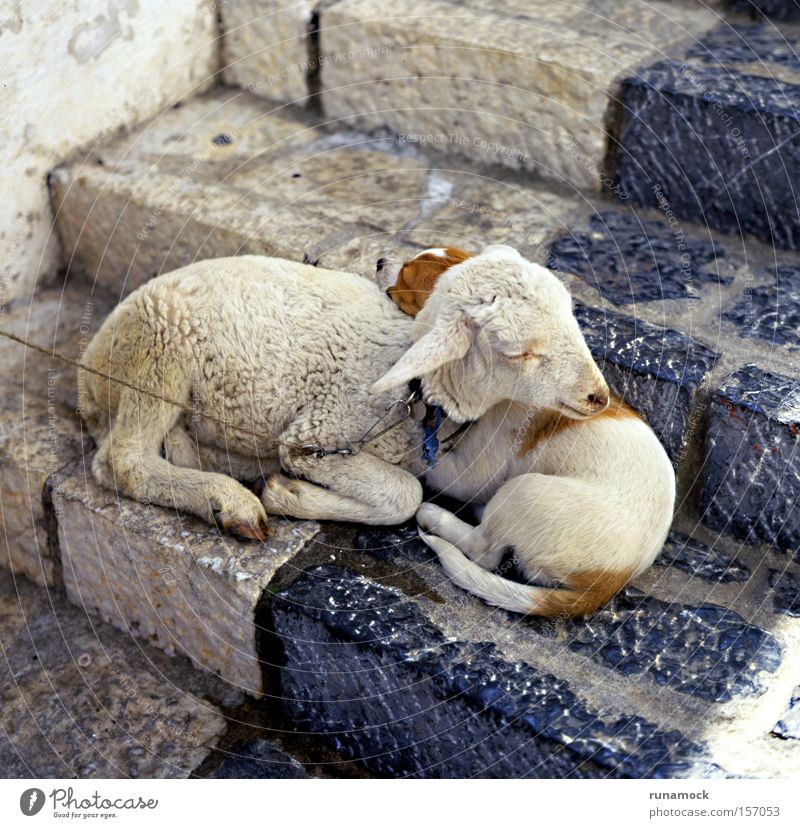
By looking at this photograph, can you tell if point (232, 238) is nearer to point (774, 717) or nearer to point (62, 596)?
point (62, 596)

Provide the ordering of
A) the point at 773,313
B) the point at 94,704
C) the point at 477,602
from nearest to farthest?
the point at 477,602, the point at 94,704, the point at 773,313

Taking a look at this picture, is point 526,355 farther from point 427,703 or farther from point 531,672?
point 427,703

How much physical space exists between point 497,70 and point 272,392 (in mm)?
1969

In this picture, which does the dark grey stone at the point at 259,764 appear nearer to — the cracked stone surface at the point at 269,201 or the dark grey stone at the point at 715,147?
the cracked stone surface at the point at 269,201

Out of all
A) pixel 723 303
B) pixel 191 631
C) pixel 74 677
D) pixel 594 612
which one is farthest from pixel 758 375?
pixel 74 677

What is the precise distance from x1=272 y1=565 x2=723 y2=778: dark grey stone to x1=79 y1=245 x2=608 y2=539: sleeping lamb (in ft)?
0.95

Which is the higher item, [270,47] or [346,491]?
[270,47]

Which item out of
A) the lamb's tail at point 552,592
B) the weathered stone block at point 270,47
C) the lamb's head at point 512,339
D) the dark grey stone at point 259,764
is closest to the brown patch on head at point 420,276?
the lamb's head at point 512,339

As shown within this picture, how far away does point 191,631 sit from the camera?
329 centimetres

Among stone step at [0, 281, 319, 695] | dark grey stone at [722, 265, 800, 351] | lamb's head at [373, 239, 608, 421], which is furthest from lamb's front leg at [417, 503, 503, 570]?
dark grey stone at [722, 265, 800, 351]

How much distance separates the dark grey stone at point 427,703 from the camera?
2611 millimetres

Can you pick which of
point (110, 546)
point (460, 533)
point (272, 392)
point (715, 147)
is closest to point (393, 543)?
point (460, 533)

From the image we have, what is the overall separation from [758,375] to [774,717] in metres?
1.12
